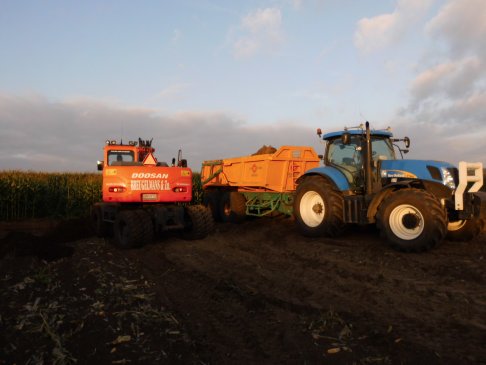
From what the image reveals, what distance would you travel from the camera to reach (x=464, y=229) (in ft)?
29.0

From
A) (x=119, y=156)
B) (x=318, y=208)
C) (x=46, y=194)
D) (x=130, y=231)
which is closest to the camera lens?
(x=130, y=231)

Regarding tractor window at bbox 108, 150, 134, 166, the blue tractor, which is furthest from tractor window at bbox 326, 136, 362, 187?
tractor window at bbox 108, 150, 134, 166

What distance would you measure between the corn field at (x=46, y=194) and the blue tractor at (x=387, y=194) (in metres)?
9.27

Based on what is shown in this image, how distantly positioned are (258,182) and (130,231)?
4777 mm

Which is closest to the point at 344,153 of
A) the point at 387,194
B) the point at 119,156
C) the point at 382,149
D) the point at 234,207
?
the point at 382,149

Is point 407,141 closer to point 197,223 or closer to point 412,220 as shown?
point 412,220

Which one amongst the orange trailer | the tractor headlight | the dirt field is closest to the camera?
the dirt field

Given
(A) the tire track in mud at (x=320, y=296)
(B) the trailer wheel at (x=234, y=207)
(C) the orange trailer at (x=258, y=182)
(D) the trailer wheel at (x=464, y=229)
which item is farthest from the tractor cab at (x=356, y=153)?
(B) the trailer wheel at (x=234, y=207)

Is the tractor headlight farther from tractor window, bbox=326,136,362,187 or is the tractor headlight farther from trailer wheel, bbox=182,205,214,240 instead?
trailer wheel, bbox=182,205,214,240

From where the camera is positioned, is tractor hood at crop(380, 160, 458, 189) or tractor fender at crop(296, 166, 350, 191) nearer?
tractor hood at crop(380, 160, 458, 189)

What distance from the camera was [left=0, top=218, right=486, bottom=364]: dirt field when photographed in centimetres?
382

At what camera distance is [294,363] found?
3631 millimetres

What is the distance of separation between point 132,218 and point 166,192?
3.68ft

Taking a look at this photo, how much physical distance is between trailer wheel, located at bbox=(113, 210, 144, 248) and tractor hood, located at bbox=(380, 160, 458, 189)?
17.4 feet
